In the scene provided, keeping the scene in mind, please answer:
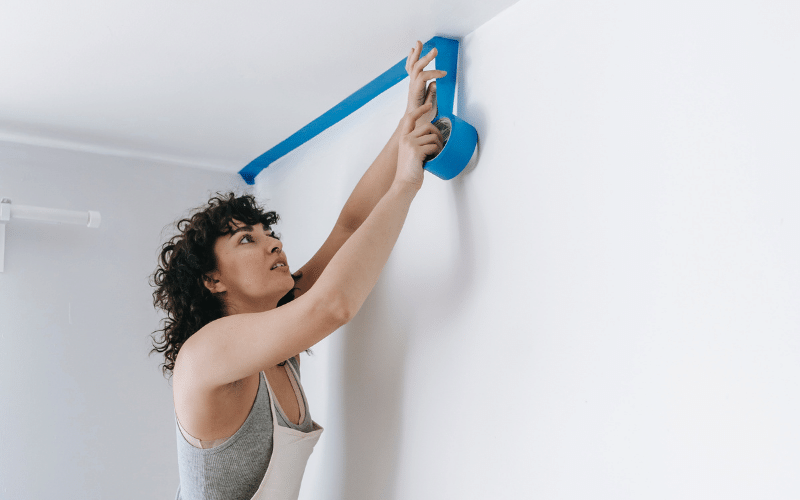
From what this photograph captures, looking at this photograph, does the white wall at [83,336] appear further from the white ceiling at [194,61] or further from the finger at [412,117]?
the finger at [412,117]

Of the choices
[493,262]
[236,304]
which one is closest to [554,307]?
[493,262]

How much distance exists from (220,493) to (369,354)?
1.31 ft

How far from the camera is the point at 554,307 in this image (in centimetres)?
87

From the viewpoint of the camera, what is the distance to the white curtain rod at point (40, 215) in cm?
162

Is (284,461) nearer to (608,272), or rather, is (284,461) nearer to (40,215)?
(608,272)

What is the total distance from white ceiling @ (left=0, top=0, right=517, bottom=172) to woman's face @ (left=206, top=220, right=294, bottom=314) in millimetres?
351

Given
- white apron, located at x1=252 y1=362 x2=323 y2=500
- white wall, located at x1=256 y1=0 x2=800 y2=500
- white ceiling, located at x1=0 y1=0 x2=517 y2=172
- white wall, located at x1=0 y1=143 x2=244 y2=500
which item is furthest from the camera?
white wall, located at x1=0 y1=143 x2=244 y2=500

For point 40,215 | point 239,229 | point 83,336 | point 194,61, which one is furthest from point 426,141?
point 83,336

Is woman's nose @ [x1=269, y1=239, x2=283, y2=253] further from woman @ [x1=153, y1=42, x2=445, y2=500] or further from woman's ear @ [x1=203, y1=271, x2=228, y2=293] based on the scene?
woman's ear @ [x1=203, y1=271, x2=228, y2=293]

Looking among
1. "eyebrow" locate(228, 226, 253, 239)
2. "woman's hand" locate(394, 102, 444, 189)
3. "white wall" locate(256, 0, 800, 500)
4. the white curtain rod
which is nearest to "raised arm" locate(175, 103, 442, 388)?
"woman's hand" locate(394, 102, 444, 189)

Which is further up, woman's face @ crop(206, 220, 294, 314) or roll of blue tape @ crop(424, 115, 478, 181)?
roll of blue tape @ crop(424, 115, 478, 181)

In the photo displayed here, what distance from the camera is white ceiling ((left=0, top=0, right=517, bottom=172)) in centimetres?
106

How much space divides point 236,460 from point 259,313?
13.2 inches

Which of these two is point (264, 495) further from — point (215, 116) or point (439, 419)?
point (215, 116)
